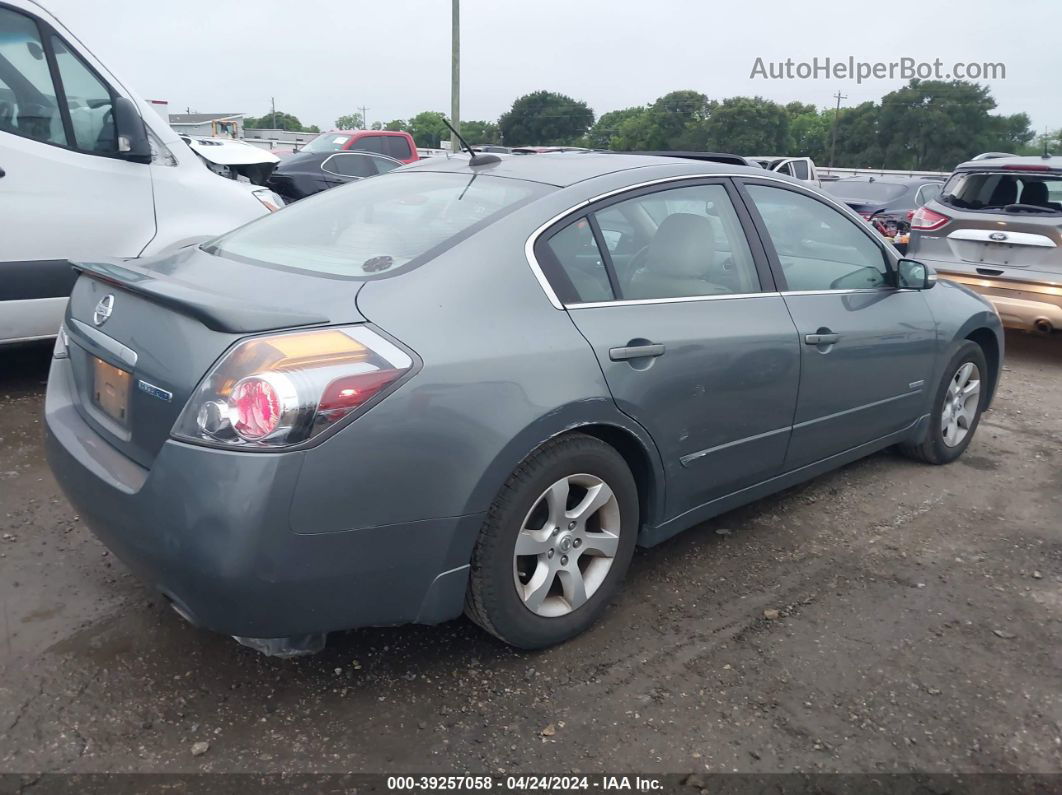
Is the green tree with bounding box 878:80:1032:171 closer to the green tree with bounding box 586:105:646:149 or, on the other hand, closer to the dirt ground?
the green tree with bounding box 586:105:646:149

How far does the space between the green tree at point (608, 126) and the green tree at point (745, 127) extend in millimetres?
9689

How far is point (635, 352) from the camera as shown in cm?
277

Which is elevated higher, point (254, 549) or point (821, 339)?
point (821, 339)

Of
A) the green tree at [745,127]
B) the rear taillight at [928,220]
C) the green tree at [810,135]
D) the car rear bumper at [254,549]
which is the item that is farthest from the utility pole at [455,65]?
the green tree at [810,135]

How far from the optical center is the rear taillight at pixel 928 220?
7629 mm

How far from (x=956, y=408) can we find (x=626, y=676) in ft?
9.45

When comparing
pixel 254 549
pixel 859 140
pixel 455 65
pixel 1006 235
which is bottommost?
pixel 254 549

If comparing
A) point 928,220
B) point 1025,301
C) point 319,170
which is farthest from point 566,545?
point 319,170

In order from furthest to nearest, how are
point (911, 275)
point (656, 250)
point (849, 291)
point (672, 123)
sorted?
1. point (672, 123)
2. point (911, 275)
3. point (849, 291)
4. point (656, 250)

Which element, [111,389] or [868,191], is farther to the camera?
[868,191]

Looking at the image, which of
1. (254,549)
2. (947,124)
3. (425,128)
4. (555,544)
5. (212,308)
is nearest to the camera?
(254,549)

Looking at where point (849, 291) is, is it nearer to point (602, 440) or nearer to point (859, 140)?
point (602, 440)

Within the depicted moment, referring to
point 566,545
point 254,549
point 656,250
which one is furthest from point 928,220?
point 254,549

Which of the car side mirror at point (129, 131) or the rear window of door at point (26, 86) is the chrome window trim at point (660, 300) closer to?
the car side mirror at point (129, 131)
